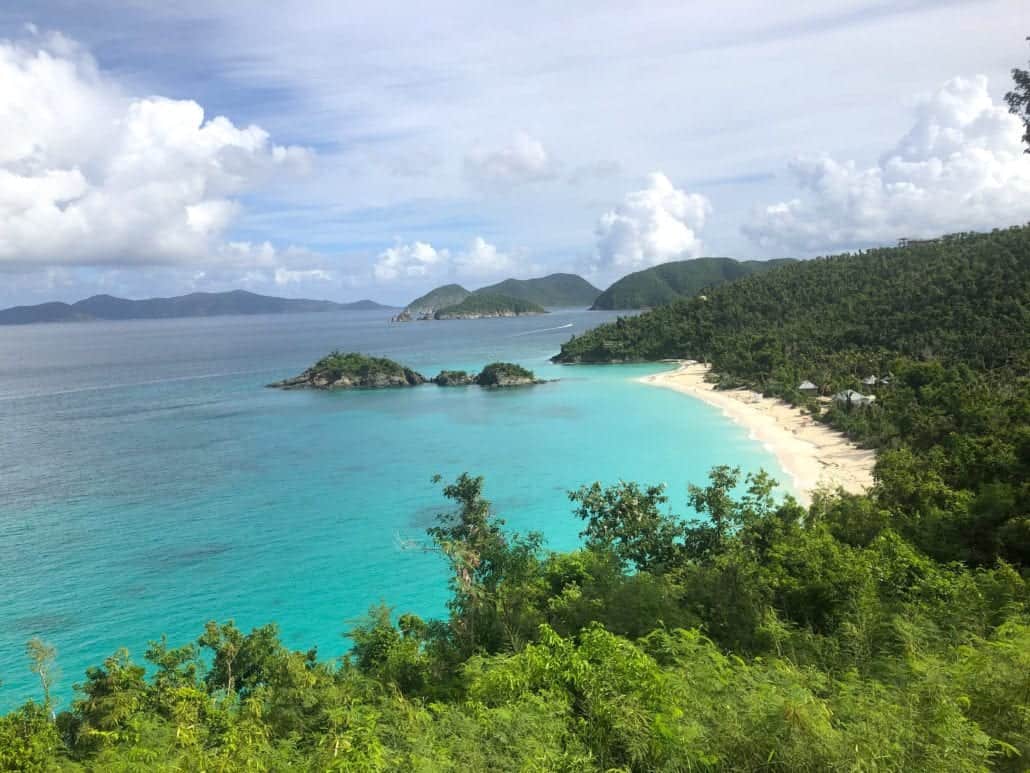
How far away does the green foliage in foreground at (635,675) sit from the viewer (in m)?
6.66

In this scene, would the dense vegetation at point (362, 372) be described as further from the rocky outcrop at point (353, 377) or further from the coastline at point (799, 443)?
the coastline at point (799, 443)

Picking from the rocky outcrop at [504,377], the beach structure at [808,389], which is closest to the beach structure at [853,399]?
the beach structure at [808,389]

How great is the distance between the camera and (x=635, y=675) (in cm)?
862

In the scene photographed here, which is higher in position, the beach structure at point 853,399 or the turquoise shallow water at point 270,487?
the beach structure at point 853,399

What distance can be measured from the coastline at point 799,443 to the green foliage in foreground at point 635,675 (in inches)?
501

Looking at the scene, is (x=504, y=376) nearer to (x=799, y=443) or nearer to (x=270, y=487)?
(x=799, y=443)

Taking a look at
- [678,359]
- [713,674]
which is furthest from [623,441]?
[678,359]

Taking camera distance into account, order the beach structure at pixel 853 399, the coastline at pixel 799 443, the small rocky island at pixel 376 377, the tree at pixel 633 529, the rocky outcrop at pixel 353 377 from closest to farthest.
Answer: the tree at pixel 633 529, the coastline at pixel 799 443, the beach structure at pixel 853 399, the small rocky island at pixel 376 377, the rocky outcrop at pixel 353 377

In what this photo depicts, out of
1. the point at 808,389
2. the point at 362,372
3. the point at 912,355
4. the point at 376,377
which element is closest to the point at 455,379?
the point at 376,377

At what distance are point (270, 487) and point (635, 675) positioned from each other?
38034mm

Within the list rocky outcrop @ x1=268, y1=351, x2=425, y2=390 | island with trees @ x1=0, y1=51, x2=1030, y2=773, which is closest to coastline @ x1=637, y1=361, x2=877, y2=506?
island with trees @ x1=0, y1=51, x2=1030, y2=773

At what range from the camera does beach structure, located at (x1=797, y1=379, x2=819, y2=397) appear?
64562mm

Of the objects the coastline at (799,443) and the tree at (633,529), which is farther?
the coastline at (799,443)

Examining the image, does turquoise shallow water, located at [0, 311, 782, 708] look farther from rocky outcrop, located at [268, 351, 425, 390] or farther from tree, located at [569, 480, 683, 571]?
tree, located at [569, 480, 683, 571]
